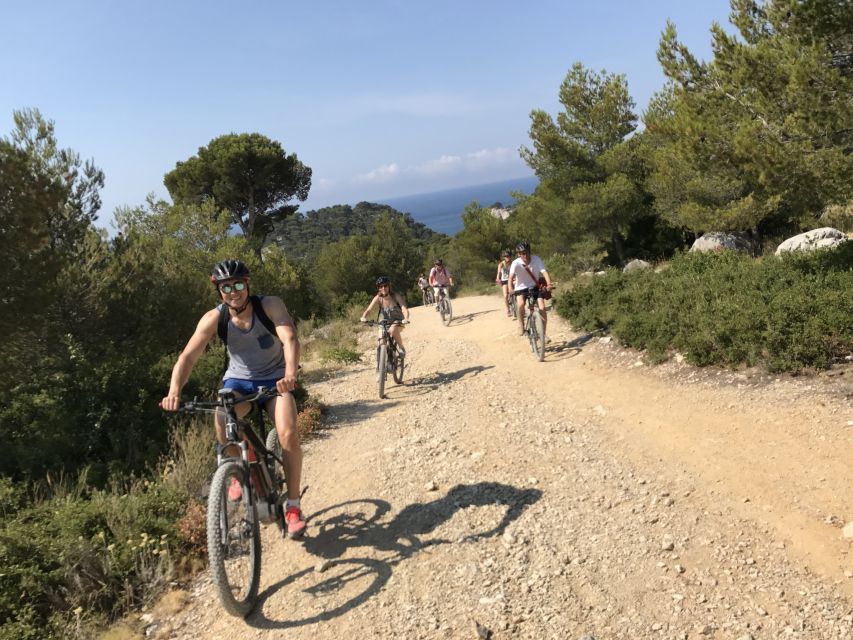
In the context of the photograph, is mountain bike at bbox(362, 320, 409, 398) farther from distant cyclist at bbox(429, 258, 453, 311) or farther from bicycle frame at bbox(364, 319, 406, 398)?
distant cyclist at bbox(429, 258, 453, 311)

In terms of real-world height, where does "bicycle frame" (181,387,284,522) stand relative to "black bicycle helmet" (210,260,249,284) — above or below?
below

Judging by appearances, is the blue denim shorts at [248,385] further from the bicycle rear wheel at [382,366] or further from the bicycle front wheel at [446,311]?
the bicycle front wheel at [446,311]

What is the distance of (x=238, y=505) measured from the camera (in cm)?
365

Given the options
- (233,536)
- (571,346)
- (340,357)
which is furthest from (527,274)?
(233,536)

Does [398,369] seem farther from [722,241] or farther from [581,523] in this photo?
[722,241]

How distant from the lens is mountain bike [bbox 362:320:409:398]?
28.3 feet

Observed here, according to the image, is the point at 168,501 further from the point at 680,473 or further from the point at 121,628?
the point at 680,473

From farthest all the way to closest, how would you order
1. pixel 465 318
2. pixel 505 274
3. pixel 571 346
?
pixel 465 318, pixel 505 274, pixel 571 346

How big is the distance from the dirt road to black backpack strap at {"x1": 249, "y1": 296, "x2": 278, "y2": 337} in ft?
5.70

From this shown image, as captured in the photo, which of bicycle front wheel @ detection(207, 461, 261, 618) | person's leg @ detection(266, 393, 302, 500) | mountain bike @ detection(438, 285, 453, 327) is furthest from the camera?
mountain bike @ detection(438, 285, 453, 327)

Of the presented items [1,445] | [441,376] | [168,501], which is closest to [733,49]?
[441,376]

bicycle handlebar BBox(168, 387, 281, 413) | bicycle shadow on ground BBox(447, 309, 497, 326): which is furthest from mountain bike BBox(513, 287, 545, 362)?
bicycle handlebar BBox(168, 387, 281, 413)

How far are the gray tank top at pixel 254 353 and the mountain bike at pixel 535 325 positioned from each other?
595cm

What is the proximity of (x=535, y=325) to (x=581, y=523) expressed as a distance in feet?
18.0
